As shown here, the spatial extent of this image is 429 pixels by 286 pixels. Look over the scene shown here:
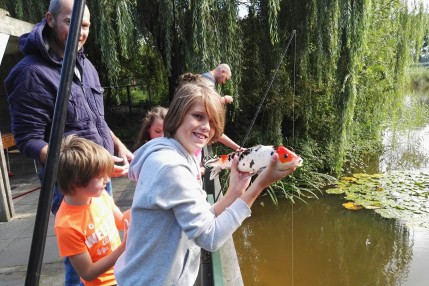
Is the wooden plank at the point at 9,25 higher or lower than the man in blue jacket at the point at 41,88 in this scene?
higher

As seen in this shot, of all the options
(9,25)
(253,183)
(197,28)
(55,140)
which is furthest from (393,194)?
(55,140)

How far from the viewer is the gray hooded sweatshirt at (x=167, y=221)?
3.09 ft

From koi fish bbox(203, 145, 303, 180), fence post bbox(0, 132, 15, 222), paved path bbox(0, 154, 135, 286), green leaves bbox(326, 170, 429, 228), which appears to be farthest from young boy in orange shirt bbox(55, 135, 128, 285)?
green leaves bbox(326, 170, 429, 228)

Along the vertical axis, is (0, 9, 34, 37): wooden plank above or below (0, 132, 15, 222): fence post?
above

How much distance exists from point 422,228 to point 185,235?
519 cm

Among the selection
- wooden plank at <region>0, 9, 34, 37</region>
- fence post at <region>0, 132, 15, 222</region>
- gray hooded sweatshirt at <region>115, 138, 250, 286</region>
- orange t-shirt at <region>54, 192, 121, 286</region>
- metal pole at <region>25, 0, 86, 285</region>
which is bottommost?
fence post at <region>0, 132, 15, 222</region>

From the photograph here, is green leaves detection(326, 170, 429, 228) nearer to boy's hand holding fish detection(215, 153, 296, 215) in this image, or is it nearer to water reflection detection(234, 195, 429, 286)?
water reflection detection(234, 195, 429, 286)

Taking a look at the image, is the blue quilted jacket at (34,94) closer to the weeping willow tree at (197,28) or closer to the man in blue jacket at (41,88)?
the man in blue jacket at (41,88)

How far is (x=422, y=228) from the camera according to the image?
498 cm

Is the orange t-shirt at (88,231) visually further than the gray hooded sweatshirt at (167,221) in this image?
Yes

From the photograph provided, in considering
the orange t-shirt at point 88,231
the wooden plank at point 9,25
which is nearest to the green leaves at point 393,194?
the orange t-shirt at point 88,231

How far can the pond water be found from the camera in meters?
4.23

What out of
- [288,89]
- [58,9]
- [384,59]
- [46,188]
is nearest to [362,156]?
[384,59]

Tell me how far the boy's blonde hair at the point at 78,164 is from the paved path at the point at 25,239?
1.37 metres
